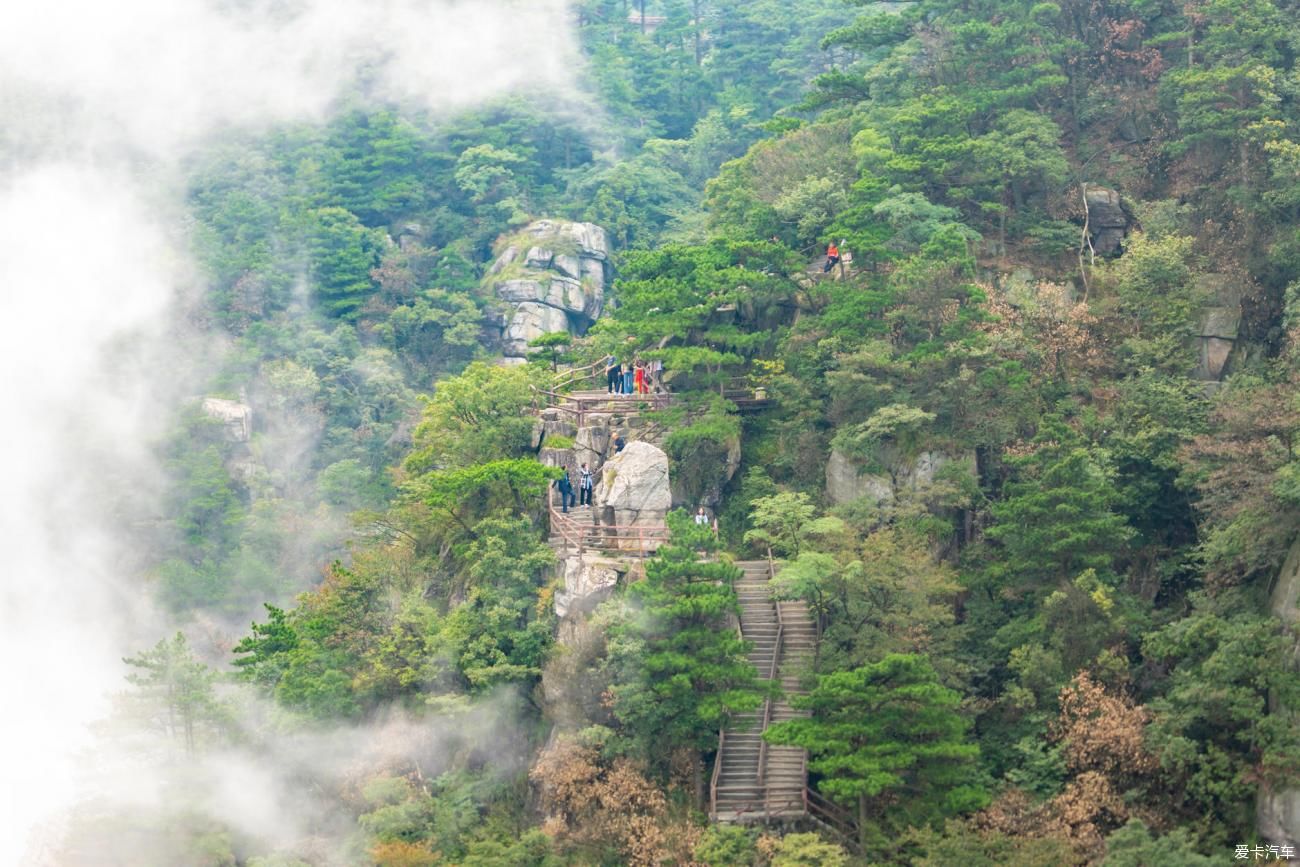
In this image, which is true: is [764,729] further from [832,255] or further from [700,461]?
[832,255]

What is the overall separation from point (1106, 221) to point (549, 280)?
2748 cm

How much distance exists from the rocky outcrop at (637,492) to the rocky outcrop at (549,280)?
2671 centimetres

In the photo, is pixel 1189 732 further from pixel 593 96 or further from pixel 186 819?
pixel 593 96

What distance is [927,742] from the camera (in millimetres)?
31750

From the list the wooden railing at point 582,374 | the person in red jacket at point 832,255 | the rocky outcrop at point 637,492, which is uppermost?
the person in red jacket at point 832,255

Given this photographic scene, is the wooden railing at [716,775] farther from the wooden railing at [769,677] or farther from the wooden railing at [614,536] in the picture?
the wooden railing at [614,536]

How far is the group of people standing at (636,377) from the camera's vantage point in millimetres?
43375

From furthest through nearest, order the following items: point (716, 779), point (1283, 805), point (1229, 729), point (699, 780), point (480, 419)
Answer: point (480, 419) < point (699, 780) < point (716, 779) < point (1229, 729) < point (1283, 805)

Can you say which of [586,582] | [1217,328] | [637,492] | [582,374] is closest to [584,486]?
[637,492]

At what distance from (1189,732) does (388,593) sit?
18612mm

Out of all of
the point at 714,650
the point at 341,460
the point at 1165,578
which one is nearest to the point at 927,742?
the point at 714,650

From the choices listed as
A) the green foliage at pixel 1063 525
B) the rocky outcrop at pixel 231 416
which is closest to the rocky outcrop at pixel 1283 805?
the green foliage at pixel 1063 525

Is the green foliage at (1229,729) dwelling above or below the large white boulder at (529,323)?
below

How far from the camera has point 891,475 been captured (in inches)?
1521
